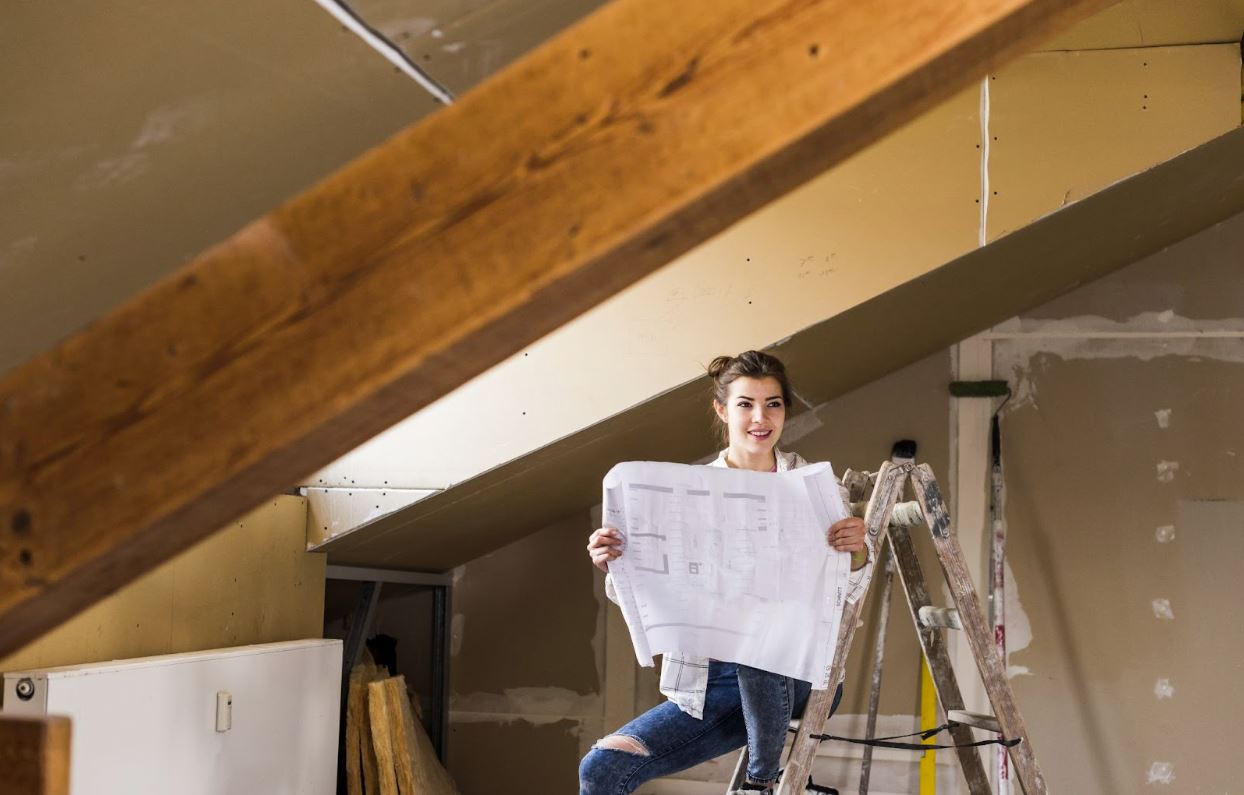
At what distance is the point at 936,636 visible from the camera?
266 cm

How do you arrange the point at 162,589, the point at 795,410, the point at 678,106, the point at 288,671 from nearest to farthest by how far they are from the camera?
the point at 678,106 → the point at 162,589 → the point at 288,671 → the point at 795,410

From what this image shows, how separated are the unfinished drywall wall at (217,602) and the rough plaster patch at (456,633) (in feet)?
3.28

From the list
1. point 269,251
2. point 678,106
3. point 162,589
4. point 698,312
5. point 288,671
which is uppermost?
point 698,312

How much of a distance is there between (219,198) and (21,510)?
25.7 inches

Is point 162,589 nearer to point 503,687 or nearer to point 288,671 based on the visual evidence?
point 288,671

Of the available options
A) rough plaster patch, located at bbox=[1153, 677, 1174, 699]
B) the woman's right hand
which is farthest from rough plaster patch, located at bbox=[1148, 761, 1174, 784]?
the woman's right hand

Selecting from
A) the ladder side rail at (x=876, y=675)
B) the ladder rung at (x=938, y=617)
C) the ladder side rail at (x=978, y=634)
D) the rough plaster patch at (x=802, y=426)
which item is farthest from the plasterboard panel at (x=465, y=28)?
the rough plaster patch at (x=802, y=426)

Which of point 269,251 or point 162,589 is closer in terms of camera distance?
point 269,251

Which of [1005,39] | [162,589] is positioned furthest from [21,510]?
[162,589]

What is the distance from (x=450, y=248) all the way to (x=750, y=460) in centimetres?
150

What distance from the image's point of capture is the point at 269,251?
932 mm

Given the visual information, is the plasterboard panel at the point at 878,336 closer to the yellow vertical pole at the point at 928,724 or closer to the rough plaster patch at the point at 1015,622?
the rough plaster patch at the point at 1015,622

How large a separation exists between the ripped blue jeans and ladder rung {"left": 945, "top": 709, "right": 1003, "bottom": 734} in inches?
18.1

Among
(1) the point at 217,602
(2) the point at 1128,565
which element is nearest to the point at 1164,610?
(2) the point at 1128,565
